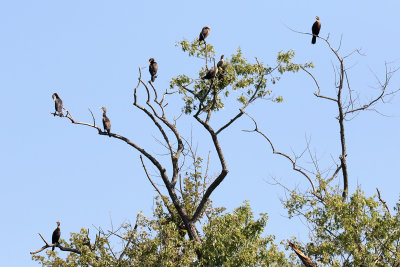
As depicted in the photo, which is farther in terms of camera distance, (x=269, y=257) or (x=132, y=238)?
(x=132, y=238)

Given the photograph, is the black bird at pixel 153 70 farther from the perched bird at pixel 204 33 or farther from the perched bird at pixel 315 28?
the perched bird at pixel 315 28

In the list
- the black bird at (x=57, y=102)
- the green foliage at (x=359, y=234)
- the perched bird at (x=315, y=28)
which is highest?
the black bird at (x=57, y=102)

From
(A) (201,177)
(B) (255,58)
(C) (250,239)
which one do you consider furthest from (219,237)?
(B) (255,58)

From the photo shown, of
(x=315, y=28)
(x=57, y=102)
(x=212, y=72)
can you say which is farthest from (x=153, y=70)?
(x=315, y=28)

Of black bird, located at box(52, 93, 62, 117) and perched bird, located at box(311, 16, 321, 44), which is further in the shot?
perched bird, located at box(311, 16, 321, 44)

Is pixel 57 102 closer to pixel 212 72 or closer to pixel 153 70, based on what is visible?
pixel 153 70

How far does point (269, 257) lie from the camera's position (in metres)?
16.8

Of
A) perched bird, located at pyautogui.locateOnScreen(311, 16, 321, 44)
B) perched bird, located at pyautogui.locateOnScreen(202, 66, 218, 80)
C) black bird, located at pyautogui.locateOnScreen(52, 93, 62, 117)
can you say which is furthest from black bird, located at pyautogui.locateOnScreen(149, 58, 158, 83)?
perched bird, located at pyautogui.locateOnScreen(311, 16, 321, 44)

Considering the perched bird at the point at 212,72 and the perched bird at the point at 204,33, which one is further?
the perched bird at the point at 204,33

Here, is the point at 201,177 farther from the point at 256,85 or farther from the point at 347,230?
the point at 347,230

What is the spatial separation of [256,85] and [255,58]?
0.77 metres

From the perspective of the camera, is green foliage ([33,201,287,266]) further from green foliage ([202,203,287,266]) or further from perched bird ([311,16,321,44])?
perched bird ([311,16,321,44])

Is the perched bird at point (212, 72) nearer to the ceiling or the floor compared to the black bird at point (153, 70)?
nearer to the floor

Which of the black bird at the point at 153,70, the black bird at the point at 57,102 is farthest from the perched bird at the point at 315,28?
the black bird at the point at 57,102
